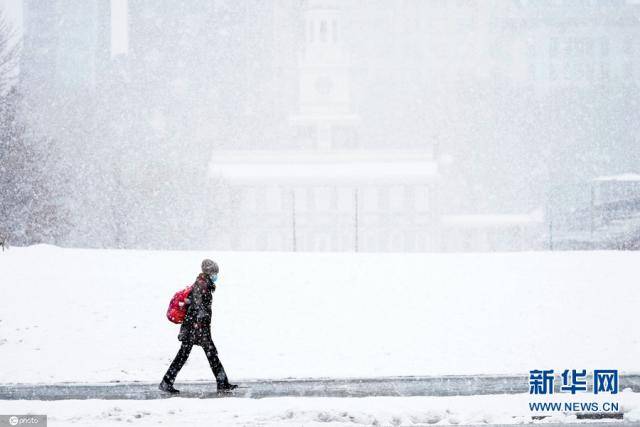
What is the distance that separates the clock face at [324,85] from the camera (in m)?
70.1

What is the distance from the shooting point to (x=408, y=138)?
9038 centimetres

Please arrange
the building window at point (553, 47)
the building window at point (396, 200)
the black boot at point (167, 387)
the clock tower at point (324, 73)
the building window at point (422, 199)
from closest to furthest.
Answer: the black boot at point (167, 387) < the building window at point (422, 199) < the building window at point (396, 200) < the clock tower at point (324, 73) < the building window at point (553, 47)

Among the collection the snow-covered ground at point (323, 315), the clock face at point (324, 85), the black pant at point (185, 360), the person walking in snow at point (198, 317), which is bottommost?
the snow-covered ground at point (323, 315)

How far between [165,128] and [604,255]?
70392 mm

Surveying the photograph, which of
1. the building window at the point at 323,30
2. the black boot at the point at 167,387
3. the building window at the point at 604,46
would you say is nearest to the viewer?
the black boot at the point at 167,387

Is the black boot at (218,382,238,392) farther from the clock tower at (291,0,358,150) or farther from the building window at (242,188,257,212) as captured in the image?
the clock tower at (291,0,358,150)

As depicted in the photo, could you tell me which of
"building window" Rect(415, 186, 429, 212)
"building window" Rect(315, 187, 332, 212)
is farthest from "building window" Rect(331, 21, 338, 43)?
"building window" Rect(415, 186, 429, 212)

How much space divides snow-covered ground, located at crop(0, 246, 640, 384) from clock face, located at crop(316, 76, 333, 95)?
4682cm

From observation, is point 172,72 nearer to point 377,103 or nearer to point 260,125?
point 260,125

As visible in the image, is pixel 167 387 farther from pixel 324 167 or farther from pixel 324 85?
pixel 324 85

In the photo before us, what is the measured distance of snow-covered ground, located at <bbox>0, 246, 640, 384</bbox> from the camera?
14.6m

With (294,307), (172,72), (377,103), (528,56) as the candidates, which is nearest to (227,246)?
(294,307)

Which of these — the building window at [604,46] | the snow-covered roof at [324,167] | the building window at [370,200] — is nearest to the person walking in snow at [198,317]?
the building window at [370,200]

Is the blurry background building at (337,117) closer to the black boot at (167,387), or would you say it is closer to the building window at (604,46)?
the building window at (604,46)
